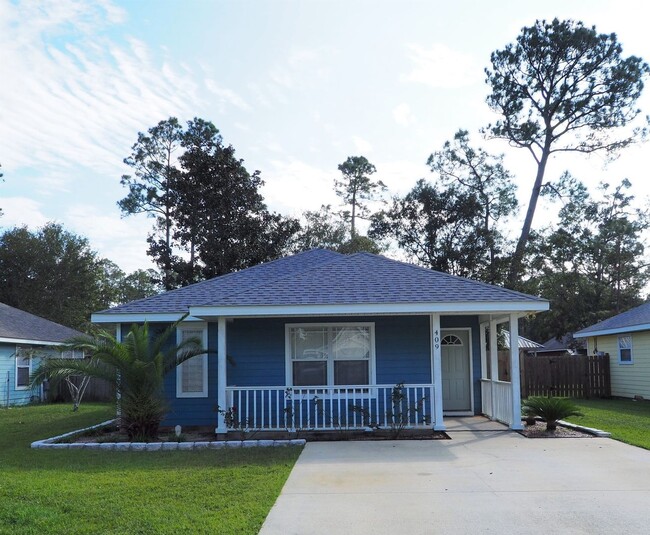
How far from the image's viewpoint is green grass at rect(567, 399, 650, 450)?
11.2 m

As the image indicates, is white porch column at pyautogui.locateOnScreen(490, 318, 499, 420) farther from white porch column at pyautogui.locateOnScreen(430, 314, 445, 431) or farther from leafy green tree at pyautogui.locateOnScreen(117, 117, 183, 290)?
leafy green tree at pyautogui.locateOnScreen(117, 117, 183, 290)

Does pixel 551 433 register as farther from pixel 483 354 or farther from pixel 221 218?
pixel 221 218

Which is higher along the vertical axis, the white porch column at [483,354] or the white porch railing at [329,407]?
the white porch column at [483,354]

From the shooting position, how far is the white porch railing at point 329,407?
1178cm

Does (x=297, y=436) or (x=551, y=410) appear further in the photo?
(x=551, y=410)

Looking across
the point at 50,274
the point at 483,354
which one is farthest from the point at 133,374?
the point at 50,274

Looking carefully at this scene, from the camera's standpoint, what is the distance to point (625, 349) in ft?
69.1

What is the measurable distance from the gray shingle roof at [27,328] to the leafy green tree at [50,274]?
1500 centimetres

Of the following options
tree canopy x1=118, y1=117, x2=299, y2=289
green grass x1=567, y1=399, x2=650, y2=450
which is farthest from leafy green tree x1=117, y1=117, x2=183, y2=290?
green grass x1=567, y1=399, x2=650, y2=450

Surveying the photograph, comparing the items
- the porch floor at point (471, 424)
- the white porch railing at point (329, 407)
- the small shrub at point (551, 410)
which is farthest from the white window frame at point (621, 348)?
the white porch railing at point (329, 407)

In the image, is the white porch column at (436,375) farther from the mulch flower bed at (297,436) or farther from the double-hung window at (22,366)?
the double-hung window at (22,366)

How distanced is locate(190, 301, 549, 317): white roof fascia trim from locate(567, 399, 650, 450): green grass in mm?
2756

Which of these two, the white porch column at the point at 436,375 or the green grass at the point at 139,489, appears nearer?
the green grass at the point at 139,489

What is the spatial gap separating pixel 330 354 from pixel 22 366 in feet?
44.6
